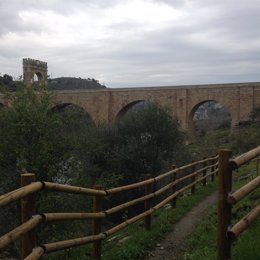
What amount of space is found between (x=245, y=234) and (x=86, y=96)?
156 ft

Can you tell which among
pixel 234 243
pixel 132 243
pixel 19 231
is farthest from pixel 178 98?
pixel 19 231

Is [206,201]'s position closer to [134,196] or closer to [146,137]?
[134,196]

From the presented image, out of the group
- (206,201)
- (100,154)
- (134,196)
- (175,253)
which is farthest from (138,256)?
(100,154)

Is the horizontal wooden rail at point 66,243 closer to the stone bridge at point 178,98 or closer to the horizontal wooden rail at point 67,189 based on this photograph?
the horizontal wooden rail at point 67,189

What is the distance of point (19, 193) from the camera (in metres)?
3.28

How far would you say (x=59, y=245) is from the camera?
14.0ft

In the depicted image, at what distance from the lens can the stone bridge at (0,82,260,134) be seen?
40.5 meters

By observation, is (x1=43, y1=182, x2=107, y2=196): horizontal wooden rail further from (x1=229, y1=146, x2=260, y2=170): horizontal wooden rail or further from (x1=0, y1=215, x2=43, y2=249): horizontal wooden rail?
(x1=229, y1=146, x2=260, y2=170): horizontal wooden rail

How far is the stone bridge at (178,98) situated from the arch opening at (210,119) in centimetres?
98

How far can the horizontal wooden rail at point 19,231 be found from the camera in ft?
9.70

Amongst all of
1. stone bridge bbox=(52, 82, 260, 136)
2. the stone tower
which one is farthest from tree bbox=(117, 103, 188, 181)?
the stone tower

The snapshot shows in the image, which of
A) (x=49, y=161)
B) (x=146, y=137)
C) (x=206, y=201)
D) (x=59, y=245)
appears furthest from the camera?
(x=146, y=137)

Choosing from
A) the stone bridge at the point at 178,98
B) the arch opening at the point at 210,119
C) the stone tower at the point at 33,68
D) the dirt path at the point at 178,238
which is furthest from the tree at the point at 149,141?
the stone tower at the point at 33,68

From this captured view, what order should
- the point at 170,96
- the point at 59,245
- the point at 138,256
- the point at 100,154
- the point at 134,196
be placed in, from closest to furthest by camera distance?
the point at 59,245 < the point at 138,256 < the point at 134,196 < the point at 100,154 < the point at 170,96
